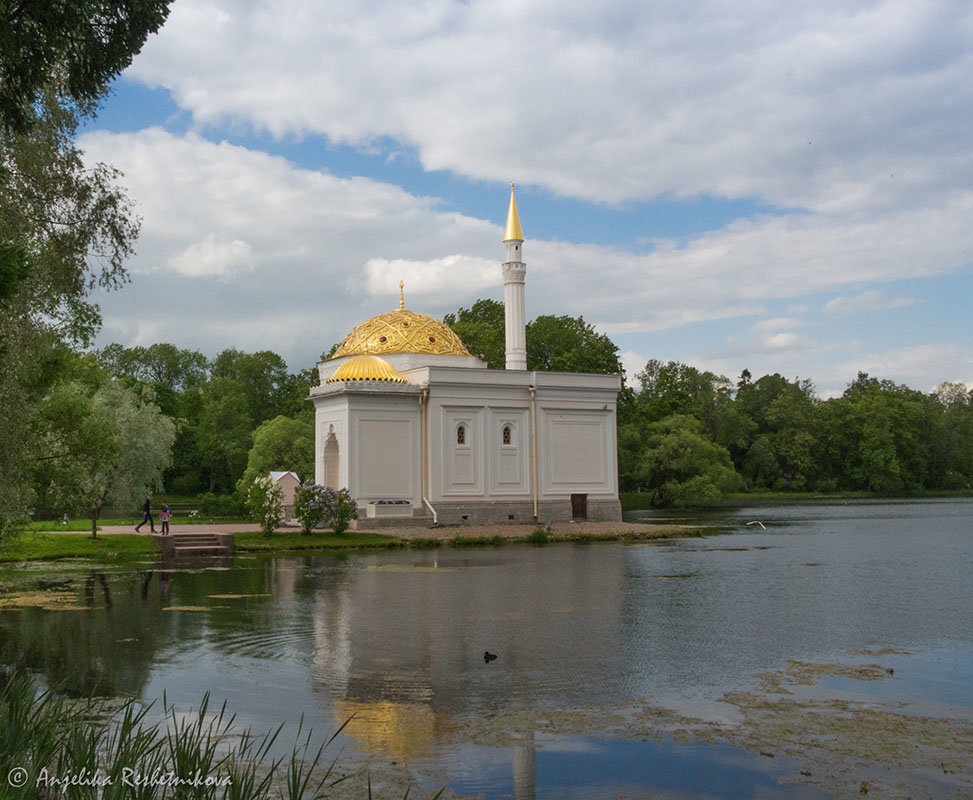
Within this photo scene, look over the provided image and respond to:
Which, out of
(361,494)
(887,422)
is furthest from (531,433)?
(887,422)

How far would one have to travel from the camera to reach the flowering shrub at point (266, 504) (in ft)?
108

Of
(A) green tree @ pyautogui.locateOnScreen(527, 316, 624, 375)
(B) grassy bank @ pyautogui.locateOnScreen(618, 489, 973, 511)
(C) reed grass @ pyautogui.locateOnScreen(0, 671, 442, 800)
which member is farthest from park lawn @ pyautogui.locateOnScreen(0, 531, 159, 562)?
(B) grassy bank @ pyautogui.locateOnScreen(618, 489, 973, 511)

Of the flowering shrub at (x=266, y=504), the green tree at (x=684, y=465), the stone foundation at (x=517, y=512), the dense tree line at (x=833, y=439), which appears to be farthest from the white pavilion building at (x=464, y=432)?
the dense tree line at (x=833, y=439)

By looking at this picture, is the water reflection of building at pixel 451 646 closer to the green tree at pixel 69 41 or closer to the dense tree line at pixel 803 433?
the green tree at pixel 69 41

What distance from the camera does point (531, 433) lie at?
42.1 meters

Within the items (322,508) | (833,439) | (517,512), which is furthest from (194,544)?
(833,439)

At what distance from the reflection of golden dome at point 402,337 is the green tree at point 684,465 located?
27112 mm

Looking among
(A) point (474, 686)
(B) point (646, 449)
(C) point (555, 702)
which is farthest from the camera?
(B) point (646, 449)

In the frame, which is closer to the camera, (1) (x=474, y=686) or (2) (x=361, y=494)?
(1) (x=474, y=686)

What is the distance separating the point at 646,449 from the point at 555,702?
6229 centimetres

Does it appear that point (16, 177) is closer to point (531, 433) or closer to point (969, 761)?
point (969, 761)

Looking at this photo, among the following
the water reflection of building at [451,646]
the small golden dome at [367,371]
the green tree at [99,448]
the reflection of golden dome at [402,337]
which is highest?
the reflection of golden dome at [402,337]

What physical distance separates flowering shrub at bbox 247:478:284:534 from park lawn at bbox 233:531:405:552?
409 mm

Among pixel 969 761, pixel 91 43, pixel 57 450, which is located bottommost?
pixel 969 761
